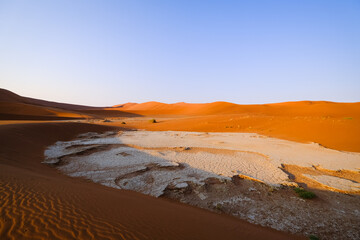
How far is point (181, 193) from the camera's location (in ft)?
16.3

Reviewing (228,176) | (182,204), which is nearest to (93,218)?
(182,204)

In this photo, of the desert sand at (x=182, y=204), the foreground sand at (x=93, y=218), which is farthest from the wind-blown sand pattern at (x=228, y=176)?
the foreground sand at (x=93, y=218)

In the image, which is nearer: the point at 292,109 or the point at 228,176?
the point at 228,176

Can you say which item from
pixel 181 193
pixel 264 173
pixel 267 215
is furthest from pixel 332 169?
pixel 181 193

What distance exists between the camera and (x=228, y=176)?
5934mm

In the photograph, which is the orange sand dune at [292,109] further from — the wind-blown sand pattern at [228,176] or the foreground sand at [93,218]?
the foreground sand at [93,218]

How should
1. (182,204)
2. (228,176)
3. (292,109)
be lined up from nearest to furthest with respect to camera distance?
(182,204)
(228,176)
(292,109)

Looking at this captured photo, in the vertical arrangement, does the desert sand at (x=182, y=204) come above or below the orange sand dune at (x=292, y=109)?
below

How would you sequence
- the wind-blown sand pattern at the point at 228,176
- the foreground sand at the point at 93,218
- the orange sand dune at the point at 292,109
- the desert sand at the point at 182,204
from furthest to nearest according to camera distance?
1. the orange sand dune at the point at 292,109
2. the wind-blown sand pattern at the point at 228,176
3. the desert sand at the point at 182,204
4. the foreground sand at the point at 93,218

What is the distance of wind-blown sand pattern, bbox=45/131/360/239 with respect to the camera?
13.2 ft

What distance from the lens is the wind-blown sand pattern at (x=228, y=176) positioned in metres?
4.02

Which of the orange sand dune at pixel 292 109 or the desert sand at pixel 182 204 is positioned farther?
the orange sand dune at pixel 292 109

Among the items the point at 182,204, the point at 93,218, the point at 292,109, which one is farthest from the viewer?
the point at 292,109

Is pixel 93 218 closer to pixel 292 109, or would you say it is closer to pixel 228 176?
pixel 228 176
